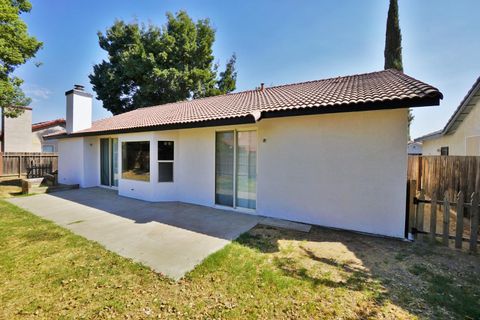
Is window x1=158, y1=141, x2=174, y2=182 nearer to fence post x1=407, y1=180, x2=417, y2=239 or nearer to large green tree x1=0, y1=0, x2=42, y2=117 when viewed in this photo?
fence post x1=407, y1=180, x2=417, y2=239

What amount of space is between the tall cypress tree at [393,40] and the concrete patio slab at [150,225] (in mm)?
17104

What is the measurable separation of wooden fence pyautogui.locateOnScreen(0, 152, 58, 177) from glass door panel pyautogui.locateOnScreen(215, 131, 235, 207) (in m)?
15.1

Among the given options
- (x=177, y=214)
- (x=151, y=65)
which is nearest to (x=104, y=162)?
(x=177, y=214)

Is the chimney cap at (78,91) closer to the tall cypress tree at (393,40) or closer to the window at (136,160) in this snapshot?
the window at (136,160)

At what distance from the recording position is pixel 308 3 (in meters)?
9.30

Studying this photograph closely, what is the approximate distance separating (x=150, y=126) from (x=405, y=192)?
27.4 feet

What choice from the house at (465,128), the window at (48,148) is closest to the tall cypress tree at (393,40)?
the house at (465,128)

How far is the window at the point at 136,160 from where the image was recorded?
30.0ft

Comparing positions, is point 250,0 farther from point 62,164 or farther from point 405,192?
point 62,164

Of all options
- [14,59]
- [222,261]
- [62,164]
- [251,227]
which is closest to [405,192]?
[251,227]

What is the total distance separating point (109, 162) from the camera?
1175 centimetres

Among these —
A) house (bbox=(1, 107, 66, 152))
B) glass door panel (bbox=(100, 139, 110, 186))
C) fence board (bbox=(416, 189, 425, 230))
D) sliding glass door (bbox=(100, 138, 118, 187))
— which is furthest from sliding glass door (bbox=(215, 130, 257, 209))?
house (bbox=(1, 107, 66, 152))

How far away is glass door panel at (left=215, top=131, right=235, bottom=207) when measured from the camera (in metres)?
7.67

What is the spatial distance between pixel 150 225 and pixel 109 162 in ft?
23.9
